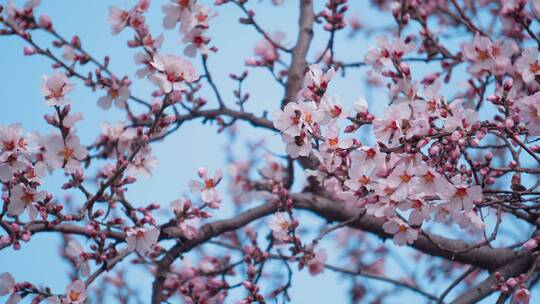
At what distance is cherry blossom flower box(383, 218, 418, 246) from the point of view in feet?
8.37

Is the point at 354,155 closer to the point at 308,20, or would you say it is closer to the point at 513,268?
the point at 513,268

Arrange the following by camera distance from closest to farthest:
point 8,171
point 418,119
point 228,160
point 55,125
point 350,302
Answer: point 418,119 → point 8,171 → point 55,125 → point 350,302 → point 228,160

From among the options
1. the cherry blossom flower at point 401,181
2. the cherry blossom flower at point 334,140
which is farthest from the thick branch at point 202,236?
the cherry blossom flower at point 401,181

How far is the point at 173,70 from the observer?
102 inches

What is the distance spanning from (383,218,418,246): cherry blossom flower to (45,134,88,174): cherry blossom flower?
132 cm

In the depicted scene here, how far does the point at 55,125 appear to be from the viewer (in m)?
2.64

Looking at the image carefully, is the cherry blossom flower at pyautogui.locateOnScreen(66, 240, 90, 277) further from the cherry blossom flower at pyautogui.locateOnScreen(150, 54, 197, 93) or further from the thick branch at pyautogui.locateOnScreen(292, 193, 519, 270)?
the thick branch at pyautogui.locateOnScreen(292, 193, 519, 270)

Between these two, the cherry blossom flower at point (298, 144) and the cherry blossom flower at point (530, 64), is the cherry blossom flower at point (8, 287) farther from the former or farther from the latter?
the cherry blossom flower at point (530, 64)

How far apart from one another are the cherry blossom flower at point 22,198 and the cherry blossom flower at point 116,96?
3.06 feet

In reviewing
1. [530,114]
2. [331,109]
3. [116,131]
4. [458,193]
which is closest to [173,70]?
[331,109]

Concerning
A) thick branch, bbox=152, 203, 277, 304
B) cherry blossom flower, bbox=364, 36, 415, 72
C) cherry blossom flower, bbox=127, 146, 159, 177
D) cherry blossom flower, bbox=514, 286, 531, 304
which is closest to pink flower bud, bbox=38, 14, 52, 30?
cherry blossom flower, bbox=127, 146, 159, 177

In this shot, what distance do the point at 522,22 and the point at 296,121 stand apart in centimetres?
133

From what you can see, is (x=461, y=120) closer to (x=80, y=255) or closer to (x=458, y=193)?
(x=458, y=193)

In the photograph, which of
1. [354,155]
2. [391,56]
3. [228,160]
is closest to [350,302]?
[228,160]
